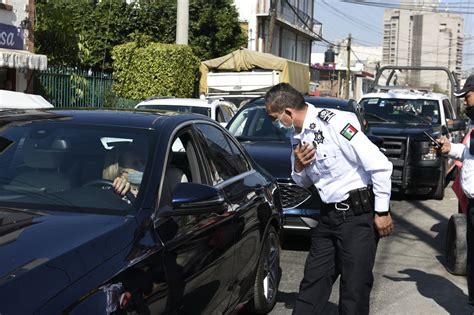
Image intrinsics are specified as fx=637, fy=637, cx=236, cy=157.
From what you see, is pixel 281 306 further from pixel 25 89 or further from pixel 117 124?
pixel 25 89

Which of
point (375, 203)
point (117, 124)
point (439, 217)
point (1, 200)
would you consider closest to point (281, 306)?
point (375, 203)

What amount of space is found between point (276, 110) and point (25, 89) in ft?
39.8

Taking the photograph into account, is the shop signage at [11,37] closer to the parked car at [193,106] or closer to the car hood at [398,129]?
the parked car at [193,106]

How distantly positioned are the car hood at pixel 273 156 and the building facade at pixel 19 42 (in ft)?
24.3

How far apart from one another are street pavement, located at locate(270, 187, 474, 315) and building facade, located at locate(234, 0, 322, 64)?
2187cm

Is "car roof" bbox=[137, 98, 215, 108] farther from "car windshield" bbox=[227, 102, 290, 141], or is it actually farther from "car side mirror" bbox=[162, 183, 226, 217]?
"car side mirror" bbox=[162, 183, 226, 217]

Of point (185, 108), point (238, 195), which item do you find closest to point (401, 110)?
point (185, 108)

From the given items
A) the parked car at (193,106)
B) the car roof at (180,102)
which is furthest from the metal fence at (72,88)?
the parked car at (193,106)

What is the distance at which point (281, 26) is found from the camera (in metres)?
37.6

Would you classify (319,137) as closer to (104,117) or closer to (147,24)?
(104,117)

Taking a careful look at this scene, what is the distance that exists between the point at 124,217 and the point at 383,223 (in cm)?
173

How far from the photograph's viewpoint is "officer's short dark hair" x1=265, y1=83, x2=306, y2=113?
3947mm

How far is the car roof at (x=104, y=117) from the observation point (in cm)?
384

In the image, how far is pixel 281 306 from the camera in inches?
217
